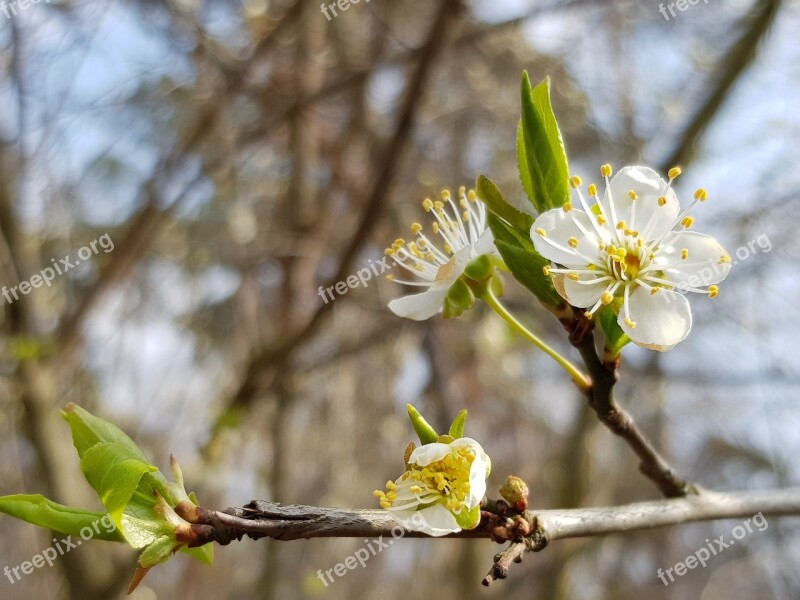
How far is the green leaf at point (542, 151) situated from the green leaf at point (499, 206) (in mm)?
28

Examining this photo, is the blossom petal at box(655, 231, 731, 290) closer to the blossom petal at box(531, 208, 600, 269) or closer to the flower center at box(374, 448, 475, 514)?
the blossom petal at box(531, 208, 600, 269)

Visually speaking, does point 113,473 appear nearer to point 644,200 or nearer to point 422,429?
point 422,429

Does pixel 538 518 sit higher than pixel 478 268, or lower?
lower

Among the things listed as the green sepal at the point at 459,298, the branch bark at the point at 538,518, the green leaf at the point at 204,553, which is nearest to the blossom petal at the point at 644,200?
the green sepal at the point at 459,298

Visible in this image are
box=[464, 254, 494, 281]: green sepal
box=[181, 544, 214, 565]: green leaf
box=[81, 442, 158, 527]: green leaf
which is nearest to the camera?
box=[81, 442, 158, 527]: green leaf

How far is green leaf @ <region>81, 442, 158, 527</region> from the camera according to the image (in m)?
0.59

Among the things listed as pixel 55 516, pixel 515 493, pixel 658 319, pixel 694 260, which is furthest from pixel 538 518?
pixel 55 516

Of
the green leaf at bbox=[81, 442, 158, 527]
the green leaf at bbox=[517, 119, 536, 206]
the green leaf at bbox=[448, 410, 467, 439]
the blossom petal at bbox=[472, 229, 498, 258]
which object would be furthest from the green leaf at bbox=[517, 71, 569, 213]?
the green leaf at bbox=[81, 442, 158, 527]

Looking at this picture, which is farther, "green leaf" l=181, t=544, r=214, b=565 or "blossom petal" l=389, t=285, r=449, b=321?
"blossom petal" l=389, t=285, r=449, b=321

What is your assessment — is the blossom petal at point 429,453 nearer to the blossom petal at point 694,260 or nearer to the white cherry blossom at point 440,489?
the white cherry blossom at point 440,489

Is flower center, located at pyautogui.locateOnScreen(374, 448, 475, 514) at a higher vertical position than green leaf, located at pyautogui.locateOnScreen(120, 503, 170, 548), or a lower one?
lower

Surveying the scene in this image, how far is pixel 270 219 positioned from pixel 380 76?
3.67ft

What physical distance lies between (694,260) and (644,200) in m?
0.10

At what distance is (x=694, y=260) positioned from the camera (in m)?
0.83
